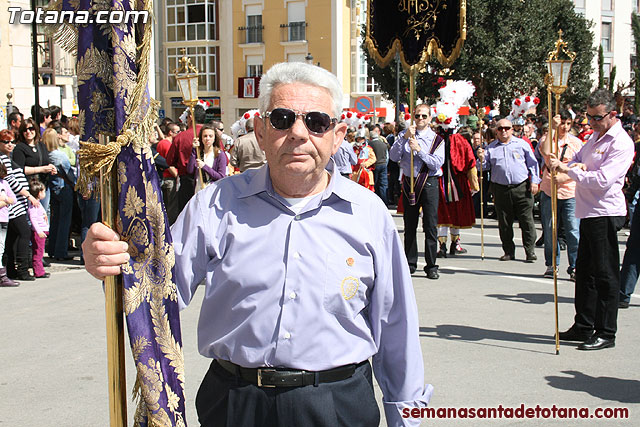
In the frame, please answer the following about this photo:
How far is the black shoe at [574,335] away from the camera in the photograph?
7332mm

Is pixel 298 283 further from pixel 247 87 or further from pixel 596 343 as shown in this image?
pixel 247 87

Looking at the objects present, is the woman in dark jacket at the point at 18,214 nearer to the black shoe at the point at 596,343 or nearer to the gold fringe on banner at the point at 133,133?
the black shoe at the point at 596,343

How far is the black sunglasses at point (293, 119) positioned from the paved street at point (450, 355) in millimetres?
3018

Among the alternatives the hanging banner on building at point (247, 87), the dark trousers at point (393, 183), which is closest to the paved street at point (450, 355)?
the dark trousers at point (393, 183)

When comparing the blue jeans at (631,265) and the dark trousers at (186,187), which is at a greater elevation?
the dark trousers at (186,187)

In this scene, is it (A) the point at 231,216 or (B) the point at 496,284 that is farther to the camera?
(B) the point at 496,284

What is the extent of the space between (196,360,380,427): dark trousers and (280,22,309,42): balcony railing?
50.1m

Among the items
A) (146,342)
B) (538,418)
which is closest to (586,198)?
(538,418)

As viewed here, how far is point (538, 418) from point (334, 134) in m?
3.16

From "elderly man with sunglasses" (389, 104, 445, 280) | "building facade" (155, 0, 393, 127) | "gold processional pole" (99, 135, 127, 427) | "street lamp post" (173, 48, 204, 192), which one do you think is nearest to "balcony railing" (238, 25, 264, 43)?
"building facade" (155, 0, 393, 127)

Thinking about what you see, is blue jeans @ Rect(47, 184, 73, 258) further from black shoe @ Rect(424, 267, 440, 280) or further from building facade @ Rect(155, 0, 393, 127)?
building facade @ Rect(155, 0, 393, 127)

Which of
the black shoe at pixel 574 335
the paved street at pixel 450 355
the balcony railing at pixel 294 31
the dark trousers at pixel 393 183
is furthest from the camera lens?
the balcony railing at pixel 294 31

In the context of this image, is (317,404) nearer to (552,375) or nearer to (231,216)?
(231,216)

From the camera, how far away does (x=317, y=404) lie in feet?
9.43
